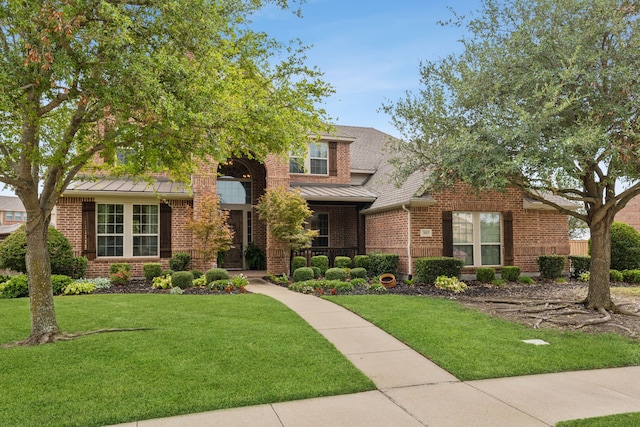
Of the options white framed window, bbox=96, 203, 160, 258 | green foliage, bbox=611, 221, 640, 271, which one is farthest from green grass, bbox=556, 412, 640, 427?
green foliage, bbox=611, 221, 640, 271

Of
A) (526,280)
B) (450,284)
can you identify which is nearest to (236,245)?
(450,284)

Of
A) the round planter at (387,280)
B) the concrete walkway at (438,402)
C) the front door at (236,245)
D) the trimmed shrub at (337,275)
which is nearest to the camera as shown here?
the concrete walkway at (438,402)

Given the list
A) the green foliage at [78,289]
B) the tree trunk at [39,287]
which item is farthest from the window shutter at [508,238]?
the tree trunk at [39,287]

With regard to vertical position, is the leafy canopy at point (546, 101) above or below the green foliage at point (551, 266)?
above

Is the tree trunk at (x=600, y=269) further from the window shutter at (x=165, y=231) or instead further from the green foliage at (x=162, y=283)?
the window shutter at (x=165, y=231)

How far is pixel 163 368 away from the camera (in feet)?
18.2

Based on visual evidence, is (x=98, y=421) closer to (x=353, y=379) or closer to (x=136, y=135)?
(x=353, y=379)

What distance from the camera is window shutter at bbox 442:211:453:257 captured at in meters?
14.8

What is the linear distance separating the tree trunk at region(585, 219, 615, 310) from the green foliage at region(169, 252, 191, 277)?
11.6 metres

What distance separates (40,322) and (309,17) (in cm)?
695

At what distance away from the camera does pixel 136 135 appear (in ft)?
22.3

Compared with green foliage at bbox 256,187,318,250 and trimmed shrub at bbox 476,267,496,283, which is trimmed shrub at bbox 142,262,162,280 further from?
trimmed shrub at bbox 476,267,496,283

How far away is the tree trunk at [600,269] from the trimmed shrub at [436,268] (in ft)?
14.7

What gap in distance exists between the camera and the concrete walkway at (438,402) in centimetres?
421
